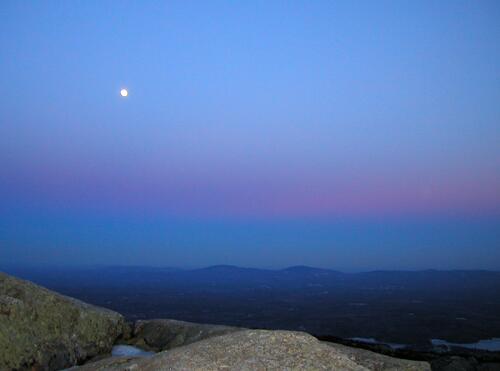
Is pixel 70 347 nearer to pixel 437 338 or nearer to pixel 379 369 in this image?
pixel 379 369

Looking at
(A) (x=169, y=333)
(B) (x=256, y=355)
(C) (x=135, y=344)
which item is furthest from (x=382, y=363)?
(C) (x=135, y=344)

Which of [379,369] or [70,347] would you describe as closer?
[379,369]

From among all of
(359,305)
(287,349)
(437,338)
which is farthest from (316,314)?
(287,349)

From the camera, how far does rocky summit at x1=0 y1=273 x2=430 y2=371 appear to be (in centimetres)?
1109

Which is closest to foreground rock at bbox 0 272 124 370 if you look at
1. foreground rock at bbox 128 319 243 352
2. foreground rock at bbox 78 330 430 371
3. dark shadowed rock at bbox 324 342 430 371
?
foreground rock at bbox 128 319 243 352

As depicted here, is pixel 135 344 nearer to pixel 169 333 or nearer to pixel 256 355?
pixel 169 333

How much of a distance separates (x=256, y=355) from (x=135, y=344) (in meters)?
13.6

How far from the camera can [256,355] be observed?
11.2 metres

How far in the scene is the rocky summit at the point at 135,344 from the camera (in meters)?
11.1

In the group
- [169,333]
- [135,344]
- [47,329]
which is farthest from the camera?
[135,344]

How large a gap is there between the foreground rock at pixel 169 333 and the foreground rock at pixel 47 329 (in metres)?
1.35

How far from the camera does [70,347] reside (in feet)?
63.6

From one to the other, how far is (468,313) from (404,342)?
201ft

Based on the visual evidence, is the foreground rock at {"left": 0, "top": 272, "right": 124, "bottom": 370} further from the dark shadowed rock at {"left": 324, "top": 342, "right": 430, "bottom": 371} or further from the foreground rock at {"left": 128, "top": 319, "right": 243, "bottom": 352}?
the dark shadowed rock at {"left": 324, "top": 342, "right": 430, "bottom": 371}
